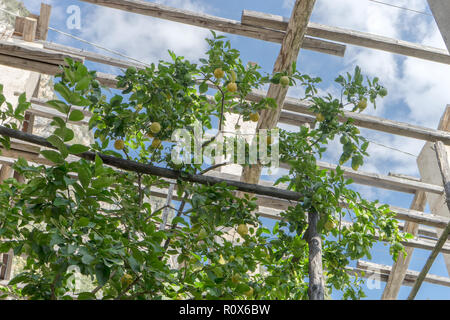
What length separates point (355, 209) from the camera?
2.65 meters

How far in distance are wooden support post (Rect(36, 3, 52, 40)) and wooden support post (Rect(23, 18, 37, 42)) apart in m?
0.18

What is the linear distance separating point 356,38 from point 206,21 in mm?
1332

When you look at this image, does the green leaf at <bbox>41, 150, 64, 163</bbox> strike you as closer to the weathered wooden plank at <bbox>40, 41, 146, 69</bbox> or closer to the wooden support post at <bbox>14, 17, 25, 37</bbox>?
the weathered wooden plank at <bbox>40, 41, 146, 69</bbox>

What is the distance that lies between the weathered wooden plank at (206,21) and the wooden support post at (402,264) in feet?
10.5

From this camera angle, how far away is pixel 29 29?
5.86 meters

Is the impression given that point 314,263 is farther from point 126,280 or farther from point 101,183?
point 101,183

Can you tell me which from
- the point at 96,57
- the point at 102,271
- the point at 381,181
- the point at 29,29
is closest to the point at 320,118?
the point at 102,271

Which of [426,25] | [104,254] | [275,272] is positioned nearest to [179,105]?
[275,272]

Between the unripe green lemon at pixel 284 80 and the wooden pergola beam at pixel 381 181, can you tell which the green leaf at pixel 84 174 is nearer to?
the unripe green lemon at pixel 284 80

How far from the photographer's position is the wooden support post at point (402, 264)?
6285 mm

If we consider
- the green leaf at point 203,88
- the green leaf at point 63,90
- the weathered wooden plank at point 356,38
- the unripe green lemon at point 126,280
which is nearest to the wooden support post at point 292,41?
the weathered wooden plank at point 356,38

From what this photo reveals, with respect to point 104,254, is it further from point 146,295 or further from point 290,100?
point 290,100

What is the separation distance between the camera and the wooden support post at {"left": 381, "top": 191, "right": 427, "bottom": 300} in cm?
629

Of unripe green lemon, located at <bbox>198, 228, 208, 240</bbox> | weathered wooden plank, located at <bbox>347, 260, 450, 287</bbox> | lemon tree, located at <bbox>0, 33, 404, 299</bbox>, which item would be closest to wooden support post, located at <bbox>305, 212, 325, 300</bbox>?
lemon tree, located at <bbox>0, 33, 404, 299</bbox>
